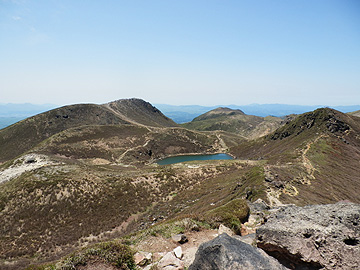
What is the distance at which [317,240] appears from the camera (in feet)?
26.8

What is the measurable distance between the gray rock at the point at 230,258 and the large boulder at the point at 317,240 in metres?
1.64

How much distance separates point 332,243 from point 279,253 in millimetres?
2151

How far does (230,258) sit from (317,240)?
4.37m

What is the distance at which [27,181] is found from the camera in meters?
45.3

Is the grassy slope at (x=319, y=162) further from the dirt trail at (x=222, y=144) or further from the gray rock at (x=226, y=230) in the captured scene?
the dirt trail at (x=222, y=144)

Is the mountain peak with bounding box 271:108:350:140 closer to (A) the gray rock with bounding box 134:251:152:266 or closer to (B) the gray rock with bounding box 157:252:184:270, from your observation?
(B) the gray rock with bounding box 157:252:184:270

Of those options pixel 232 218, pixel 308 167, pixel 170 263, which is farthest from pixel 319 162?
pixel 170 263

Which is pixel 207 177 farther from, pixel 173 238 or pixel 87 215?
pixel 173 238

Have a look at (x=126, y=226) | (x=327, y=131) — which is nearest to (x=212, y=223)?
(x=126, y=226)

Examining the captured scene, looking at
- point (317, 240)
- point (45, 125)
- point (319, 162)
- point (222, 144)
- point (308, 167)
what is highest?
point (45, 125)

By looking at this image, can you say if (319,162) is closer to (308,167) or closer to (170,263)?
(308,167)

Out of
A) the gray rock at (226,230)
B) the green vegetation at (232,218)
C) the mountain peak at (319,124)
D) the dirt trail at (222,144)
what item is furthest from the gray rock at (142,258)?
the dirt trail at (222,144)

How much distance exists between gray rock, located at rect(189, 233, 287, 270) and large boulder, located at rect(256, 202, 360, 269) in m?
1.64

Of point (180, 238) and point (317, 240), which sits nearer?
point (317, 240)
